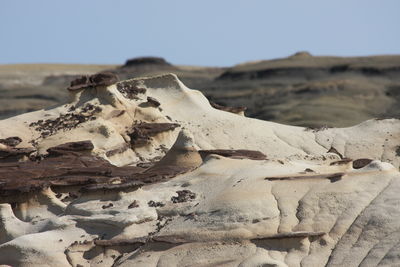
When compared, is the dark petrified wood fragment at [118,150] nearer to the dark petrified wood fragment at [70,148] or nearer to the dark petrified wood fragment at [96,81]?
the dark petrified wood fragment at [70,148]

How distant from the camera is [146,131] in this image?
134ft

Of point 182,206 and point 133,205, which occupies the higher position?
point 182,206

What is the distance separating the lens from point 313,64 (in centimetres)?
11606

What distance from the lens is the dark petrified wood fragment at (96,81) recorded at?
140 feet

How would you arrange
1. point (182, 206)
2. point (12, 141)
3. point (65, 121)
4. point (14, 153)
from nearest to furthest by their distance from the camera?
1. point (182, 206)
2. point (14, 153)
3. point (12, 141)
4. point (65, 121)

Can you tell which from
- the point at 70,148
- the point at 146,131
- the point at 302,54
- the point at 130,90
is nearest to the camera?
the point at 70,148

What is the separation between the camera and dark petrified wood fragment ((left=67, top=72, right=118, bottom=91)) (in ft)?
140

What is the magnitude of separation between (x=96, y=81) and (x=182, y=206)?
48.5 feet

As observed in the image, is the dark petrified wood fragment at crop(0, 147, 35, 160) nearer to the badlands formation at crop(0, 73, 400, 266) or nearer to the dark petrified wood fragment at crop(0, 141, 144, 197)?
the badlands formation at crop(0, 73, 400, 266)

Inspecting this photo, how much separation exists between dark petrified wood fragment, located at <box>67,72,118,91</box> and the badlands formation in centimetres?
274

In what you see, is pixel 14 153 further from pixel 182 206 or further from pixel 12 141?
pixel 182 206

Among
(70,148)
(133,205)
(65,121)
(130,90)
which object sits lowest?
(70,148)

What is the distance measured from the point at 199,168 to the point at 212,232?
4.48m

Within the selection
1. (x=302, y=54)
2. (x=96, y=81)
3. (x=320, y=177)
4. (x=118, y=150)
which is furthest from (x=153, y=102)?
(x=302, y=54)
